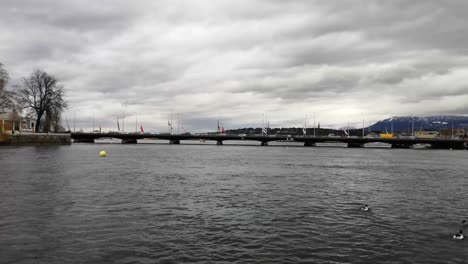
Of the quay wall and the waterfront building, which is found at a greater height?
the waterfront building

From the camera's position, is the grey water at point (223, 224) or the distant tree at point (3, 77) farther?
the distant tree at point (3, 77)

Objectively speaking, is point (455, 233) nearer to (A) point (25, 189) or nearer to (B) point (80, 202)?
(B) point (80, 202)

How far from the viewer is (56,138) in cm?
13988

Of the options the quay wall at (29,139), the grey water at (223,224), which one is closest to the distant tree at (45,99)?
the quay wall at (29,139)

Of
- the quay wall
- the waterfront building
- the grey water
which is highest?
the waterfront building

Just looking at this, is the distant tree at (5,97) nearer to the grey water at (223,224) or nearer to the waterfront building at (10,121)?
the waterfront building at (10,121)

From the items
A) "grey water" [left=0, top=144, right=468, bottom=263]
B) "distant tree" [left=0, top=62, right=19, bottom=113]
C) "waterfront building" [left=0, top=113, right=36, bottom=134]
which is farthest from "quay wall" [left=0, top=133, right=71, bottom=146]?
"grey water" [left=0, top=144, right=468, bottom=263]

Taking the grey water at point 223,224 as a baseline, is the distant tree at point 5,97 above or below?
above

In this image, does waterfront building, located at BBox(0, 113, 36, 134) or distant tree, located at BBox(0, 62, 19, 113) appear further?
waterfront building, located at BBox(0, 113, 36, 134)

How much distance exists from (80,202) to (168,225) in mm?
9193

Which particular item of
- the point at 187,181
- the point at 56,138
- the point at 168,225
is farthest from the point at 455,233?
the point at 56,138

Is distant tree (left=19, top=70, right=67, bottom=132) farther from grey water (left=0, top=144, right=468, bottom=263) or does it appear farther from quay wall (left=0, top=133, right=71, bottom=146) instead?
grey water (left=0, top=144, right=468, bottom=263)

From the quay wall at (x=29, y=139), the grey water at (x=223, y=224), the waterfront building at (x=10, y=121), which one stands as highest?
the waterfront building at (x=10, y=121)

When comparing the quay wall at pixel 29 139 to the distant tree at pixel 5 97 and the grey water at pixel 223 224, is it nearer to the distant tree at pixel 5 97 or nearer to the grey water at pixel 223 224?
the distant tree at pixel 5 97
